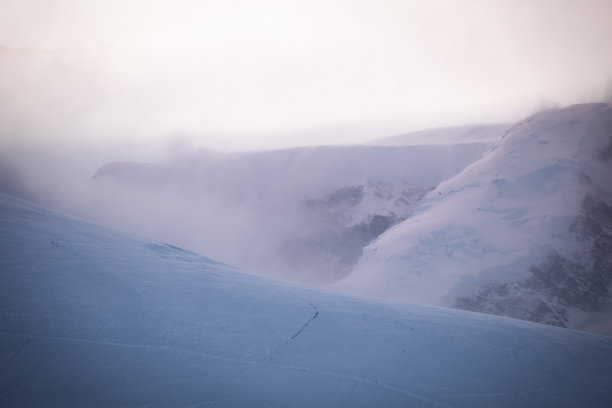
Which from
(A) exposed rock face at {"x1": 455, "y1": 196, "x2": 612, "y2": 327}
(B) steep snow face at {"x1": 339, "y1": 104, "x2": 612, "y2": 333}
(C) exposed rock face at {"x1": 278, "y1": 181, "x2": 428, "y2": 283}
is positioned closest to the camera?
(A) exposed rock face at {"x1": 455, "y1": 196, "x2": 612, "y2": 327}

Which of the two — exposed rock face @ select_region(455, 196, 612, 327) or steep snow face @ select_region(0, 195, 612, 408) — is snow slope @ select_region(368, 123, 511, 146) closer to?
exposed rock face @ select_region(455, 196, 612, 327)

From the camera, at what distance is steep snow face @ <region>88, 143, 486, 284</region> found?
20.7m

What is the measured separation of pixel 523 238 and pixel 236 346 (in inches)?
449

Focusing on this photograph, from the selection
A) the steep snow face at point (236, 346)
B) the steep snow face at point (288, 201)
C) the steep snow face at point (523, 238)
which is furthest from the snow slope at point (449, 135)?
the steep snow face at point (236, 346)

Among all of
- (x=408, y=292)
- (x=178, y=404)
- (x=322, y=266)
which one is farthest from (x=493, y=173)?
(x=178, y=404)

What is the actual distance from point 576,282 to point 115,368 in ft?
41.3

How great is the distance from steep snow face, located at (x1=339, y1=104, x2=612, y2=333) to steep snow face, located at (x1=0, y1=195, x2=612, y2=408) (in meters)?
7.23

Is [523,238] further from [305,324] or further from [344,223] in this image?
[344,223]

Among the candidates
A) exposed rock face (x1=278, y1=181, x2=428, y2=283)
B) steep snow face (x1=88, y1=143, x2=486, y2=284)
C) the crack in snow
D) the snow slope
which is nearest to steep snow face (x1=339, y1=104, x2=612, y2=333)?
exposed rock face (x1=278, y1=181, x2=428, y2=283)

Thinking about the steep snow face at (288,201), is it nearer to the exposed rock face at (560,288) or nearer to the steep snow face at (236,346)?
the exposed rock face at (560,288)

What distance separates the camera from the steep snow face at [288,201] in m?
20.7

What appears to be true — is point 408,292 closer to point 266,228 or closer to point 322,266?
point 322,266

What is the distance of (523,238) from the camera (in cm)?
1078

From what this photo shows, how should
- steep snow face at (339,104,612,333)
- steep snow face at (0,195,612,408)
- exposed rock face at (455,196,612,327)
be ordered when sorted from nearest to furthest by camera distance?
steep snow face at (0,195,612,408), exposed rock face at (455,196,612,327), steep snow face at (339,104,612,333)
